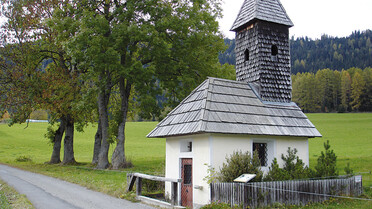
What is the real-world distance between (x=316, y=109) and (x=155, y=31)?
8190 centimetres

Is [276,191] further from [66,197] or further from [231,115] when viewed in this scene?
[66,197]

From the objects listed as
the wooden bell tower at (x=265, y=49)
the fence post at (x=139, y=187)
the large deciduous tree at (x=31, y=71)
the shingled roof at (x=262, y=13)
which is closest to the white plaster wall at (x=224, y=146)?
the wooden bell tower at (x=265, y=49)

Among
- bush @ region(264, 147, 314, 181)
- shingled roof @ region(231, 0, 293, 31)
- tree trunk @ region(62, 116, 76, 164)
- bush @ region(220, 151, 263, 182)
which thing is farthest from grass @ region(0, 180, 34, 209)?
tree trunk @ region(62, 116, 76, 164)

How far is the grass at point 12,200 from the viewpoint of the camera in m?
10.8

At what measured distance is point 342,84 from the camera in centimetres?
9300

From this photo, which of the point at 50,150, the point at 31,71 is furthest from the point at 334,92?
the point at 31,71

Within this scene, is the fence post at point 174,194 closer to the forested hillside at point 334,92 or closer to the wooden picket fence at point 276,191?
the wooden picket fence at point 276,191

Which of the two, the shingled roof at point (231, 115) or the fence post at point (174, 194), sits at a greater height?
the shingled roof at point (231, 115)

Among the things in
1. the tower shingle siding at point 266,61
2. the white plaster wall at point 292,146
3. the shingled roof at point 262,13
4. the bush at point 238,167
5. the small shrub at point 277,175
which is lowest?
the small shrub at point 277,175

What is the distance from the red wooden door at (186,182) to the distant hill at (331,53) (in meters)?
122

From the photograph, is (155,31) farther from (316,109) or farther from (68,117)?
(316,109)

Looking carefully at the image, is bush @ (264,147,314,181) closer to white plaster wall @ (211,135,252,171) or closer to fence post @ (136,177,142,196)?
white plaster wall @ (211,135,252,171)

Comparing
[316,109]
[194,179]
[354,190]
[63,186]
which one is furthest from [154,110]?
[316,109]

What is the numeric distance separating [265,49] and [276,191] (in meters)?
7.56
